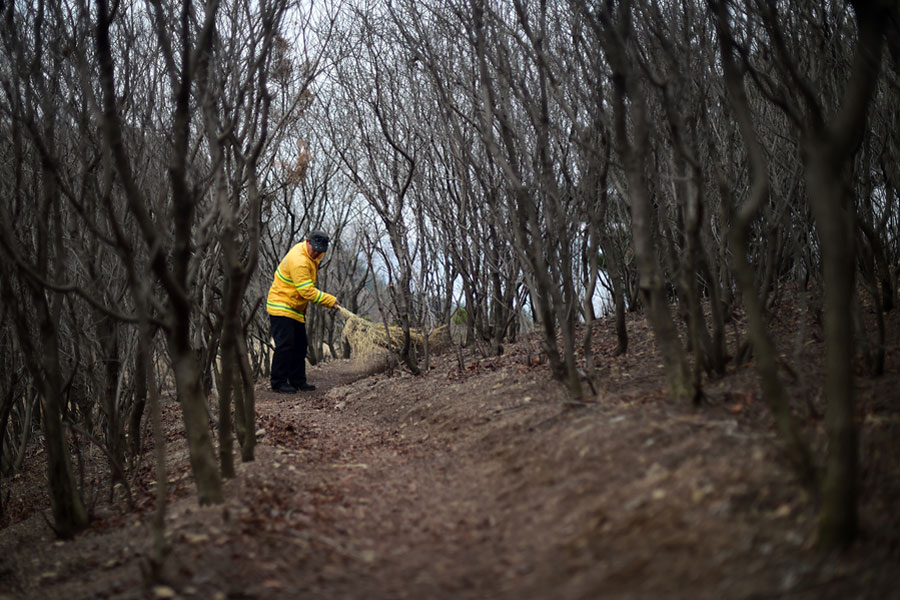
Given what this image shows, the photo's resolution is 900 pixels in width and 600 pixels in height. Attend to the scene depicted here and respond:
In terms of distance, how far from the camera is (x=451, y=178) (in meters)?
8.62

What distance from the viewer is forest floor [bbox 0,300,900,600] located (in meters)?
2.21

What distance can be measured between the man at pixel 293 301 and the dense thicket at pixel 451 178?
103 cm

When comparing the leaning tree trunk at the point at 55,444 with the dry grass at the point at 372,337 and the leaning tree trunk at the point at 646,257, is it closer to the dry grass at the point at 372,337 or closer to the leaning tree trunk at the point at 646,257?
the leaning tree trunk at the point at 646,257

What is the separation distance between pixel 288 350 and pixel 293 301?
0.80 metres

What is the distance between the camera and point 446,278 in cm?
1008

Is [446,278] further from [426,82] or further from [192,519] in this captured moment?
[192,519]

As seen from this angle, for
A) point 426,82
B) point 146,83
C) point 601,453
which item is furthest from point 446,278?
point 601,453

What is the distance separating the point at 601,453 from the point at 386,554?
113cm

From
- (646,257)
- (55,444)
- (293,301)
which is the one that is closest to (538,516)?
(646,257)

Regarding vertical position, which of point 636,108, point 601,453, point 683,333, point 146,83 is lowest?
point 601,453

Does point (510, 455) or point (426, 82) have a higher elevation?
point (426, 82)

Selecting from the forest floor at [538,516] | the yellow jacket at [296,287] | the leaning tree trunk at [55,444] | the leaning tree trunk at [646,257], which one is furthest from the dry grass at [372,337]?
the leaning tree trunk at [646,257]

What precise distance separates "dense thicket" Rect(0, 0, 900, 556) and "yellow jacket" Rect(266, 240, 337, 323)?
1.12 metres

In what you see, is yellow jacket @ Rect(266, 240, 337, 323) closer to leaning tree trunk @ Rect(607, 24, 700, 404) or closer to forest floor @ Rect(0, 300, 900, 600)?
forest floor @ Rect(0, 300, 900, 600)
